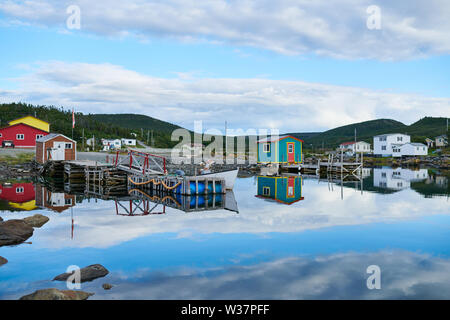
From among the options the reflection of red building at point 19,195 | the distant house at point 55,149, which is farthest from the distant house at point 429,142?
the reflection of red building at point 19,195

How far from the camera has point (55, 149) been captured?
149 feet

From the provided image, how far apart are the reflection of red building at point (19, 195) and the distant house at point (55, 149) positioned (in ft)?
42.5

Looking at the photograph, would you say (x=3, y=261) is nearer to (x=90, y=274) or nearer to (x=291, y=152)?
(x=90, y=274)

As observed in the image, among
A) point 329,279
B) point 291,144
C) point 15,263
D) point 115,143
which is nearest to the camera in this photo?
point 329,279

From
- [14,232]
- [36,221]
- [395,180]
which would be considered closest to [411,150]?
[395,180]

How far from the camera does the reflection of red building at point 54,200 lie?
22750mm

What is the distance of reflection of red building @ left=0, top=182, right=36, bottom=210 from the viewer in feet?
75.6

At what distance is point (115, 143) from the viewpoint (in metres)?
88.9

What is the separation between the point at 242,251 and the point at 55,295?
6.33 m

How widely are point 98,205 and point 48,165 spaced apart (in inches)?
959

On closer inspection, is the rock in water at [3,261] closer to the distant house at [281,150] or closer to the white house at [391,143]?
the distant house at [281,150]
